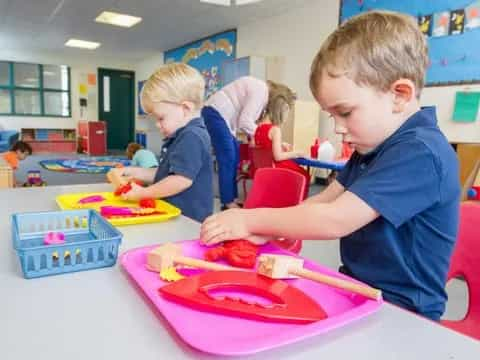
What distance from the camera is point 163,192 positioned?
936 mm

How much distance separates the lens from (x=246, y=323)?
38 cm

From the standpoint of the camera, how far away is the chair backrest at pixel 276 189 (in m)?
0.97

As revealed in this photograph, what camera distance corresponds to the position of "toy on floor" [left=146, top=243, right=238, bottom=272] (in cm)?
47

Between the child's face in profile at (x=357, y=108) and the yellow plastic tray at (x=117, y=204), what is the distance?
1.19 ft

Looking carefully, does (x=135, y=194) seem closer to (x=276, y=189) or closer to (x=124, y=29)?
(x=276, y=189)

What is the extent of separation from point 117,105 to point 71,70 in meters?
1.13

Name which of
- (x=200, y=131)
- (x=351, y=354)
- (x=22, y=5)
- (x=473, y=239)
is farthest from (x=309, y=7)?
(x=351, y=354)

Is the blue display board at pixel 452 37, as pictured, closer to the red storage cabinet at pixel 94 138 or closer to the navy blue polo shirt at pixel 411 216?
Result: the navy blue polo shirt at pixel 411 216

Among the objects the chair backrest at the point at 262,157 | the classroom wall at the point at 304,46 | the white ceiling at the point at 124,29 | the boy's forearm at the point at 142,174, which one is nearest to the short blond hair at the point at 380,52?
the boy's forearm at the point at 142,174

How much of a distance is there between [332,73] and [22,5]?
16.8ft

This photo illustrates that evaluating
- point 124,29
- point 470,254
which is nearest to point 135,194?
point 470,254

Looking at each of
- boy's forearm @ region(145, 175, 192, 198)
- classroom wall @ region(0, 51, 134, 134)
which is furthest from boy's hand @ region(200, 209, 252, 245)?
classroom wall @ region(0, 51, 134, 134)

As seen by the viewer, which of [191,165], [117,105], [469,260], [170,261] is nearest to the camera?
[170,261]

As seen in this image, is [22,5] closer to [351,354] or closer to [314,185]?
[314,185]
